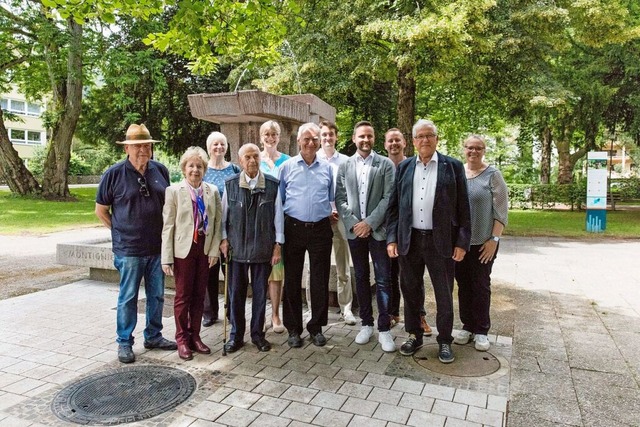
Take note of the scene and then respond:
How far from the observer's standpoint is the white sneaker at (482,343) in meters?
4.66

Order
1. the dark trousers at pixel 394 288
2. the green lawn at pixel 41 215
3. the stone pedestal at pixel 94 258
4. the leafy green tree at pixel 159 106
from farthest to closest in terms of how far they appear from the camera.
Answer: the leafy green tree at pixel 159 106 < the green lawn at pixel 41 215 < the stone pedestal at pixel 94 258 < the dark trousers at pixel 394 288

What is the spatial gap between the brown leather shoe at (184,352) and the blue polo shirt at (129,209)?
90cm

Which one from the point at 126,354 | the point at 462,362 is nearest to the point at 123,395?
the point at 126,354

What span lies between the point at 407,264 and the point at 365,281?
0.54 metres

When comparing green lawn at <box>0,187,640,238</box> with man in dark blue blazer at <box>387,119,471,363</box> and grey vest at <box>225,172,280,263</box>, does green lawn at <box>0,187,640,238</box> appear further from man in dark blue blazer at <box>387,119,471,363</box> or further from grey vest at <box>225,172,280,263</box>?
grey vest at <box>225,172,280,263</box>

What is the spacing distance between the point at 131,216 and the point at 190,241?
22.4 inches

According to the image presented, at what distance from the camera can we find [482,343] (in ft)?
15.4

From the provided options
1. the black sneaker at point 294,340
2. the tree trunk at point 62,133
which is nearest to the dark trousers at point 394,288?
the black sneaker at point 294,340

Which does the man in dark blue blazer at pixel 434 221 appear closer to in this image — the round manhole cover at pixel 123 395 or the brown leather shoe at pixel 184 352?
the brown leather shoe at pixel 184 352

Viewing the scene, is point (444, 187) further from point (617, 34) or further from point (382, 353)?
point (617, 34)

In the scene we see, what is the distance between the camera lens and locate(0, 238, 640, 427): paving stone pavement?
11.1 feet

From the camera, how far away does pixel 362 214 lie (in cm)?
473

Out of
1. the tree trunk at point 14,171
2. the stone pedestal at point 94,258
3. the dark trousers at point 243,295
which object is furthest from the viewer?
the tree trunk at point 14,171

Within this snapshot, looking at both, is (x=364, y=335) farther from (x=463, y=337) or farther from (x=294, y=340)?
(x=463, y=337)
